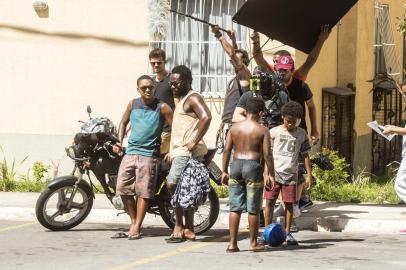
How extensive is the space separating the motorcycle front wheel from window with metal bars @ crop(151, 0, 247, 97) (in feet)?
13.0

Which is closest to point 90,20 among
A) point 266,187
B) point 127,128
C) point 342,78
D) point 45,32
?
point 45,32

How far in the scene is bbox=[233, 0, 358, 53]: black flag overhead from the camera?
11.9 meters

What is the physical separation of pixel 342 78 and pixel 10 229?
7.89 metres

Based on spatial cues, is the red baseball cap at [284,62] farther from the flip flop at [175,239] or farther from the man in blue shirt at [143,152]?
the flip flop at [175,239]

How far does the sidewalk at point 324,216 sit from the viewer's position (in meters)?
11.7

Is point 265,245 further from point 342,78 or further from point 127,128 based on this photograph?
point 342,78

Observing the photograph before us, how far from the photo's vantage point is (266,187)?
1021 cm

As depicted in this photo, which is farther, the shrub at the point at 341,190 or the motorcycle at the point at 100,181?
the shrub at the point at 341,190

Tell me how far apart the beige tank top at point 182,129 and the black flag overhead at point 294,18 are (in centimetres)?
170

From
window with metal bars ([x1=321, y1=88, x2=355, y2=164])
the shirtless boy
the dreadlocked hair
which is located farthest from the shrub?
the shirtless boy

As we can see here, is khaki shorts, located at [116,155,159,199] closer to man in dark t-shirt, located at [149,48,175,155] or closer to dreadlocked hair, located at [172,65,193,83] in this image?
man in dark t-shirt, located at [149,48,175,155]

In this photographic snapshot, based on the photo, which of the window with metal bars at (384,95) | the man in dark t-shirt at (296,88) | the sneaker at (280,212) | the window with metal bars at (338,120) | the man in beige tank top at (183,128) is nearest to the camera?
the man in beige tank top at (183,128)

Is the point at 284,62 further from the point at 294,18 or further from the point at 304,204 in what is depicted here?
the point at 304,204

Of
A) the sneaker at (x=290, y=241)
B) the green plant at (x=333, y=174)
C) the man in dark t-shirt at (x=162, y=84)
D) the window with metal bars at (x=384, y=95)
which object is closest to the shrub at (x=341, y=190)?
the green plant at (x=333, y=174)
